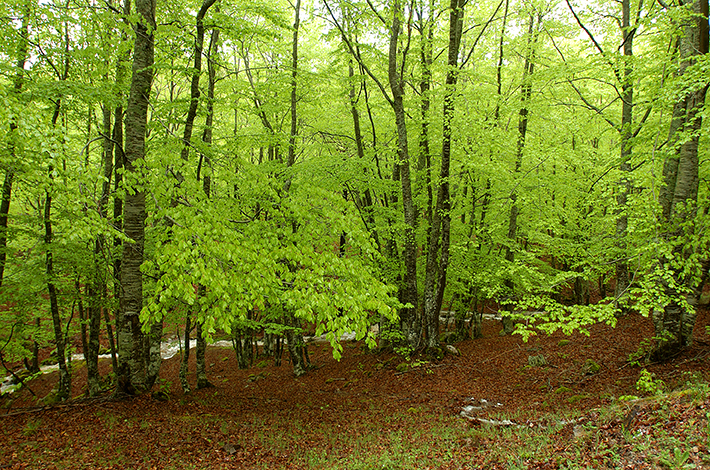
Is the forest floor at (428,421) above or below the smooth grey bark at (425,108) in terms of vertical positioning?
below

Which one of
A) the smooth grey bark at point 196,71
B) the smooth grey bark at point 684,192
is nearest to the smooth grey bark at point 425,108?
the smooth grey bark at point 684,192

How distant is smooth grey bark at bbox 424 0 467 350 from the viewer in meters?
11.3

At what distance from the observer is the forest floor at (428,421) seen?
4.96m

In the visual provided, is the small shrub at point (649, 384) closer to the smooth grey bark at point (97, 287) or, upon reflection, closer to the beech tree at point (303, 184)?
the beech tree at point (303, 184)

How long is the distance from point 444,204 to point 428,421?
21.3ft

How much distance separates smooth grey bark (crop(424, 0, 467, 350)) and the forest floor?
4.86 feet

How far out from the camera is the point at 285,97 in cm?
1405

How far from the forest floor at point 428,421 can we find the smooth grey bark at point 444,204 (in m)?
1.48

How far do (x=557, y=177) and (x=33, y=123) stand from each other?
14.2m

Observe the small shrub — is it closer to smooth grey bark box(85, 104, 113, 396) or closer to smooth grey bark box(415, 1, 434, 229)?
smooth grey bark box(415, 1, 434, 229)

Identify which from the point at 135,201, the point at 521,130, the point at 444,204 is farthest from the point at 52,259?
the point at 521,130

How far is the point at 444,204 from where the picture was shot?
38.3ft

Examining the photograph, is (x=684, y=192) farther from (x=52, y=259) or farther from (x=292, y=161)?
(x=52, y=259)

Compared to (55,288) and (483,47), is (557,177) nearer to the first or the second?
(483,47)
